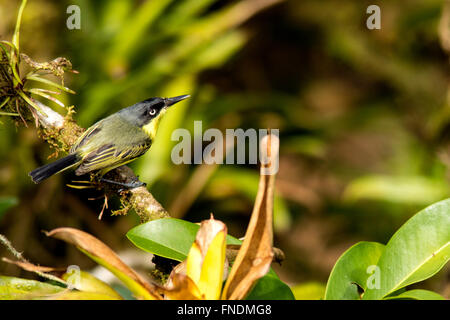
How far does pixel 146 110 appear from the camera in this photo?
1.02 m

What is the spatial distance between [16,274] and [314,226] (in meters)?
2.33

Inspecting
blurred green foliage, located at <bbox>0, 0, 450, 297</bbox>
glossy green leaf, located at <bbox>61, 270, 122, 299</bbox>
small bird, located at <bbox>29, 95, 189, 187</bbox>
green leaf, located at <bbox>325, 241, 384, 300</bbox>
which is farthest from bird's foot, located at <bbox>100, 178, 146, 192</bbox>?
blurred green foliage, located at <bbox>0, 0, 450, 297</bbox>

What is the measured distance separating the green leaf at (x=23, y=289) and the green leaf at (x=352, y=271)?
386 mm

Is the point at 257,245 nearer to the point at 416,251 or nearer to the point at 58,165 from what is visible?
the point at 416,251

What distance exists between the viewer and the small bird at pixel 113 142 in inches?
34.4

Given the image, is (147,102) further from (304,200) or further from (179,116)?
(304,200)

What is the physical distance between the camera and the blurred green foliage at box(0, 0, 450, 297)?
2.47 meters

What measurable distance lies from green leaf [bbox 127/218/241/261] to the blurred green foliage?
1192 mm

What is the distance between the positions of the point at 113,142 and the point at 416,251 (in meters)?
0.54

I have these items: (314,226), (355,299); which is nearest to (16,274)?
(355,299)

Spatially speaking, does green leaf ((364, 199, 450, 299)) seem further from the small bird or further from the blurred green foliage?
the blurred green foliage

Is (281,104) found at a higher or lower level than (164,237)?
higher

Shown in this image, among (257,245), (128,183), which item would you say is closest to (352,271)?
(257,245)

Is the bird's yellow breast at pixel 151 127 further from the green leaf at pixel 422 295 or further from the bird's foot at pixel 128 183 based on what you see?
the green leaf at pixel 422 295
